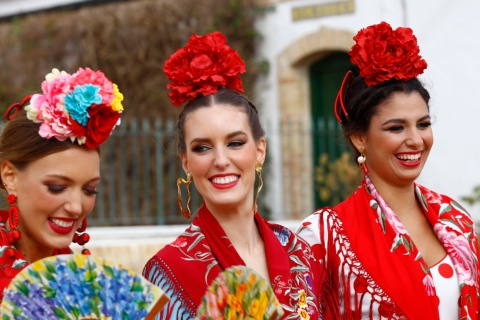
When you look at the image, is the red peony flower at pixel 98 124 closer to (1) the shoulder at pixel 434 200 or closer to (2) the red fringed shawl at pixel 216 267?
(2) the red fringed shawl at pixel 216 267

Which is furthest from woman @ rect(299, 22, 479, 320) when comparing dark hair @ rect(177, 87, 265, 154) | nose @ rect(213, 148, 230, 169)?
nose @ rect(213, 148, 230, 169)

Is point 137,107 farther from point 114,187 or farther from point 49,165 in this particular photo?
point 49,165

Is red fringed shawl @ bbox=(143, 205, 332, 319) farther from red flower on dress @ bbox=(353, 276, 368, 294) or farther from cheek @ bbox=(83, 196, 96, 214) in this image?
cheek @ bbox=(83, 196, 96, 214)

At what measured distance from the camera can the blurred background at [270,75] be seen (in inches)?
417

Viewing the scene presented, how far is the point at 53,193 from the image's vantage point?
3371 mm

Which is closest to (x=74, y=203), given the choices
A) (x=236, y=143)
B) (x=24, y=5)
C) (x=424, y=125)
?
(x=236, y=143)

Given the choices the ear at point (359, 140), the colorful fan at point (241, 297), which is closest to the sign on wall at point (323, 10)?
the ear at point (359, 140)

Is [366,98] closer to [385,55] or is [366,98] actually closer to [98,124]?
[385,55]

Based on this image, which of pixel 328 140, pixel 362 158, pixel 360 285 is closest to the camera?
pixel 360 285

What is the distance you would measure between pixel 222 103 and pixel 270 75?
8.43 meters

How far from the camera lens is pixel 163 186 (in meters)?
11.6

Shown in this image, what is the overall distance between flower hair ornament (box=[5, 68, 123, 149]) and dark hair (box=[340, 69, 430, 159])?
44.1 inches

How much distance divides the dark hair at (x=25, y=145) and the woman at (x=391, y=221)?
1.21m

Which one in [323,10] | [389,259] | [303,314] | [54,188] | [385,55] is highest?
[323,10]
